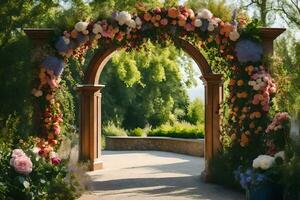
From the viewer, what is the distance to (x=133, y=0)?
52.5 feet

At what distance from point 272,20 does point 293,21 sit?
4.29 ft

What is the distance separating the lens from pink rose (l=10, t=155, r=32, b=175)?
7.03 metres

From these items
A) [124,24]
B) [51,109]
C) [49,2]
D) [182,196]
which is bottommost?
[182,196]

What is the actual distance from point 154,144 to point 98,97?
7878 millimetres

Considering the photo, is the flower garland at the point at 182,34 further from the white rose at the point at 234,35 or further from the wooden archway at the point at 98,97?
the wooden archway at the point at 98,97

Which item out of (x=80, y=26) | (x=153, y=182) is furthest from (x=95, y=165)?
(x=80, y=26)

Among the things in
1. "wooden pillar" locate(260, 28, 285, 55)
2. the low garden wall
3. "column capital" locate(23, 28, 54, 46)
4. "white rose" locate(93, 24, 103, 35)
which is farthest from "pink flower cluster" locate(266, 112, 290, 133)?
the low garden wall

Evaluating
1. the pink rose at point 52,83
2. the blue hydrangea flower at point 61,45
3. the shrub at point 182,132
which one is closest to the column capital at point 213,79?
the blue hydrangea flower at point 61,45

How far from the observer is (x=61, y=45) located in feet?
32.4

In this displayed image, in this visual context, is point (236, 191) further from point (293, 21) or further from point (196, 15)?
point (293, 21)

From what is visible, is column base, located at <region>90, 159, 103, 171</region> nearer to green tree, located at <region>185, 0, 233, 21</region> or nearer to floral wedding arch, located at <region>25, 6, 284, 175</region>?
floral wedding arch, located at <region>25, 6, 284, 175</region>

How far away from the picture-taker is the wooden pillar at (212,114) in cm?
1106

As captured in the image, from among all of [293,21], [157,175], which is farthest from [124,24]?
[293,21]

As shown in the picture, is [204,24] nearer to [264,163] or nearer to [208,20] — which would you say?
[208,20]
